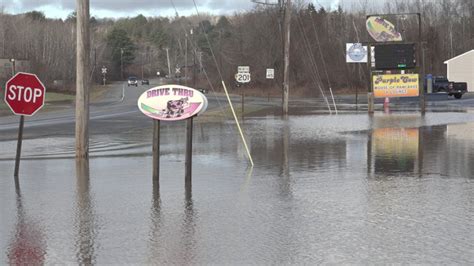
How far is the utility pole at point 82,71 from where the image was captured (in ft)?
45.6

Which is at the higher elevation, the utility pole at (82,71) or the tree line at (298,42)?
the tree line at (298,42)

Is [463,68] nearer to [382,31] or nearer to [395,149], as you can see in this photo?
[382,31]

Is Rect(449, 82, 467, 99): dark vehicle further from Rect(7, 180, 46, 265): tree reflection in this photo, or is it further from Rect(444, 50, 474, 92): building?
Rect(7, 180, 46, 265): tree reflection

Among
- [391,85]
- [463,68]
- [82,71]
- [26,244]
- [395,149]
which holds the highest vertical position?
[463,68]

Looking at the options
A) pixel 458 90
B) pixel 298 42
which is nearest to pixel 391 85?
pixel 458 90

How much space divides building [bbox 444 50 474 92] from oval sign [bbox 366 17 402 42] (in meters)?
48.8

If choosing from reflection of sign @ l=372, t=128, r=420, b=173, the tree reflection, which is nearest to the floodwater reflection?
the tree reflection

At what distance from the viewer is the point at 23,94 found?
12320 millimetres

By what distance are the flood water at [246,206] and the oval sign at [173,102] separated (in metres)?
1.12

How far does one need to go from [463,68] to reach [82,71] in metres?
75.8

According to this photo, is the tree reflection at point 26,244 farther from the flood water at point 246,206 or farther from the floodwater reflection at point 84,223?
the floodwater reflection at point 84,223

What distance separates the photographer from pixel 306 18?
332 ft

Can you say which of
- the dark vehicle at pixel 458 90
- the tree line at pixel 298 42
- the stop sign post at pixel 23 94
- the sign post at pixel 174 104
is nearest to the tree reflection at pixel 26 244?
the sign post at pixel 174 104

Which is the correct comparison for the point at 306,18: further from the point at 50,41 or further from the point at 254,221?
the point at 254,221
